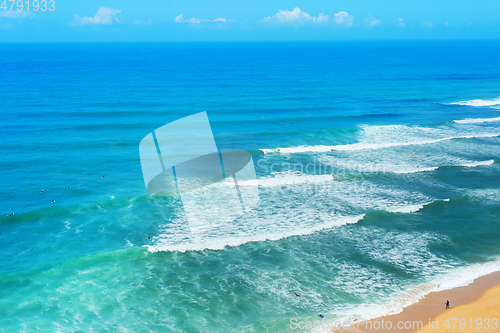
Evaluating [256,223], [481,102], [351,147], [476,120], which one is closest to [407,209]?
[256,223]

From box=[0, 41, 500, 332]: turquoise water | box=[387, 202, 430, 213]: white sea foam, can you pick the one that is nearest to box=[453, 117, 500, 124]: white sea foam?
box=[0, 41, 500, 332]: turquoise water

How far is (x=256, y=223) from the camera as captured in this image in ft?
71.0

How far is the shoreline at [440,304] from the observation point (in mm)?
Result: 13969

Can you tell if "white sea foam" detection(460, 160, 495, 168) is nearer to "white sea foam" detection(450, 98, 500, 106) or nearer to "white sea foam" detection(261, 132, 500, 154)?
"white sea foam" detection(261, 132, 500, 154)

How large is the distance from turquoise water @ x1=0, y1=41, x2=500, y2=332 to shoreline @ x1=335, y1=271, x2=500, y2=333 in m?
0.42

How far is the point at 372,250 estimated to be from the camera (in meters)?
19.0

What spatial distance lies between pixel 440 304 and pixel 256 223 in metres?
10.2

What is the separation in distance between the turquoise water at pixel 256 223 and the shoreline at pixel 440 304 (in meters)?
0.42

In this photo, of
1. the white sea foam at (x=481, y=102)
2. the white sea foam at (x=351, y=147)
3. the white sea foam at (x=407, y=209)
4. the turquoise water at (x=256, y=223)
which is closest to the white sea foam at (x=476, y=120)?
the turquoise water at (x=256, y=223)

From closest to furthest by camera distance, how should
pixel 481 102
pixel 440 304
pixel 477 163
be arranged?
1. pixel 440 304
2. pixel 477 163
3. pixel 481 102

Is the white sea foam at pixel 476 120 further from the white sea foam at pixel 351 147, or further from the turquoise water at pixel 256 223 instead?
the white sea foam at pixel 351 147

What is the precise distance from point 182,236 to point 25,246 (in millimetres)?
8208

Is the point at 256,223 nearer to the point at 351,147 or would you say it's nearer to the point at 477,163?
the point at 351,147

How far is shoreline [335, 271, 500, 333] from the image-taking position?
13969 millimetres
